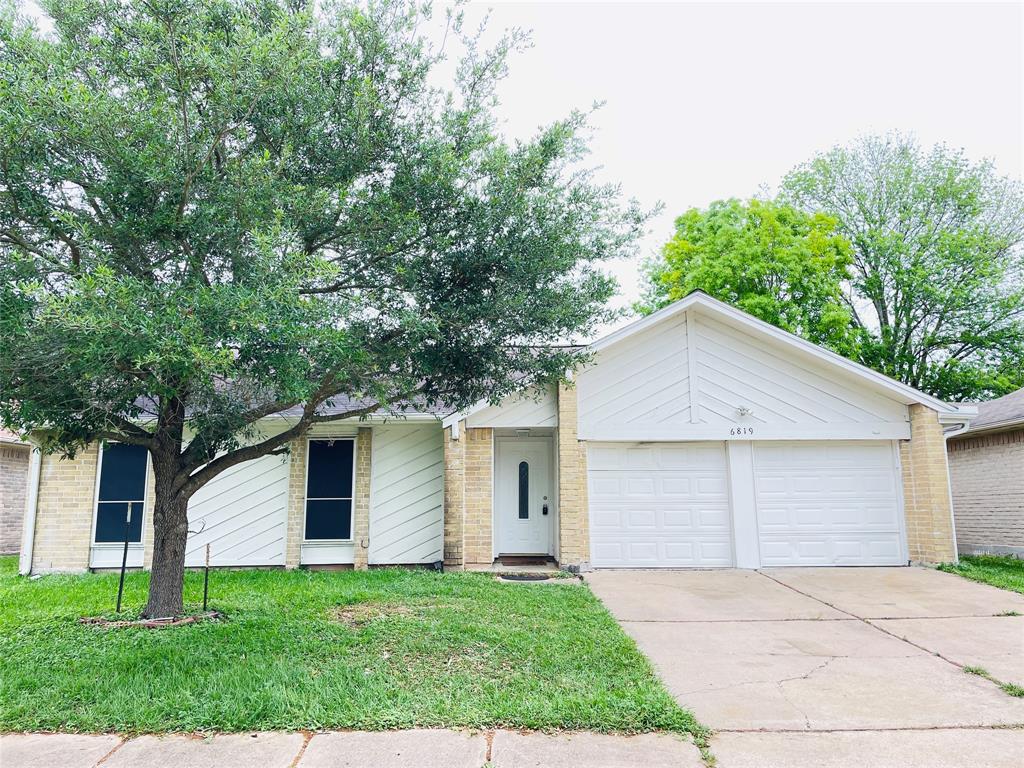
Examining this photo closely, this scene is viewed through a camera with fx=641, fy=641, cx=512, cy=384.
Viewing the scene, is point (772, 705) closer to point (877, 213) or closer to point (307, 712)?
point (307, 712)

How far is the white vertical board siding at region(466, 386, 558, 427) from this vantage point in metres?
10.8

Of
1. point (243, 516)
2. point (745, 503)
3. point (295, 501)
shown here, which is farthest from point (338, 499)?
point (745, 503)

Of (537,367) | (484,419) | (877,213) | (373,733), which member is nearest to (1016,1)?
(537,367)

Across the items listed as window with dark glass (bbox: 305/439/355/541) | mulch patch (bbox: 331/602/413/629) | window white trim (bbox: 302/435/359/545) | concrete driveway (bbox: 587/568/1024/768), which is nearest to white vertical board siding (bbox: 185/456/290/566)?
window white trim (bbox: 302/435/359/545)

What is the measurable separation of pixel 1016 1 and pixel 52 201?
12398mm

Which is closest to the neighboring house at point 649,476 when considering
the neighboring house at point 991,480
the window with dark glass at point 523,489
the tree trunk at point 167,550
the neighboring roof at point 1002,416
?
the window with dark glass at point 523,489

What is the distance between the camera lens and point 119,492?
11039 millimetres

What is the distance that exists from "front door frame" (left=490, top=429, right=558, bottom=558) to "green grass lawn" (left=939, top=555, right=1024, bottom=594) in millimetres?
6363

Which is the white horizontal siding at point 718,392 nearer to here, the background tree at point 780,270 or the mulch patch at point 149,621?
the mulch patch at point 149,621

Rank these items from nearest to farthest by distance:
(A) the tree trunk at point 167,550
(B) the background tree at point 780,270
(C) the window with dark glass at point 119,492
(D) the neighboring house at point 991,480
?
(A) the tree trunk at point 167,550
(C) the window with dark glass at point 119,492
(D) the neighboring house at point 991,480
(B) the background tree at point 780,270

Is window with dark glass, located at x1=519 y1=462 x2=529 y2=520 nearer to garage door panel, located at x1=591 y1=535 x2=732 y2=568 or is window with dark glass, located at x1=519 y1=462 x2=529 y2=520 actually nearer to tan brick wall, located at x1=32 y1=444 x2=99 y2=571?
garage door panel, located at x1=591 y1=535 x2=732 y2=568

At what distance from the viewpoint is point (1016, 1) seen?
30.2 feet

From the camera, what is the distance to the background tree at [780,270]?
20.1m

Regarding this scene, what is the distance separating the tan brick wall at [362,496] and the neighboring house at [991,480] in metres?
11.8
